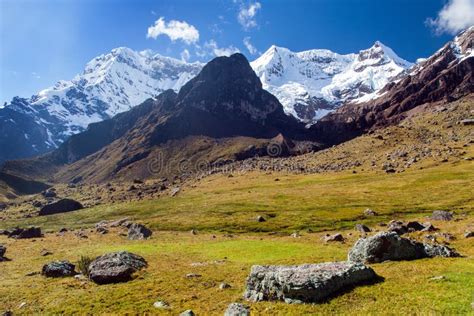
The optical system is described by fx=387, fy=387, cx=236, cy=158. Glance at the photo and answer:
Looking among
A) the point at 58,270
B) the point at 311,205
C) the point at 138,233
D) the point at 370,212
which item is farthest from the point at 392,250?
the point at 311,205

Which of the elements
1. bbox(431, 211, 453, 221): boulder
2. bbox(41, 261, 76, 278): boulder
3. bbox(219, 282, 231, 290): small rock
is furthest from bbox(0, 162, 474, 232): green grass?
bbox(219, 282, 231, 290): small rock

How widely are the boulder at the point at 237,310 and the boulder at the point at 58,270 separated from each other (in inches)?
1078

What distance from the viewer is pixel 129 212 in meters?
158

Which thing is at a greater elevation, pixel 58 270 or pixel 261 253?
pixel 58 270

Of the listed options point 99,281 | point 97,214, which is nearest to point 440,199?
point 99,281

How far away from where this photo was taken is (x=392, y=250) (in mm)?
40906

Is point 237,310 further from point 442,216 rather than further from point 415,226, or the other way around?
point 442,216

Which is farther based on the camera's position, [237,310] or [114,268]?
[114,268]

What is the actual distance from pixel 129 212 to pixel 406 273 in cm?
13643

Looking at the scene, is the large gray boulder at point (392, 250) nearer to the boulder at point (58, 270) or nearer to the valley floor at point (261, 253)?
the valley floor at point (261, 253)

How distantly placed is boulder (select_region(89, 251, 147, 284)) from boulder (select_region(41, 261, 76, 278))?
433 cm

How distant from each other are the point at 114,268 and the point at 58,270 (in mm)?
8887

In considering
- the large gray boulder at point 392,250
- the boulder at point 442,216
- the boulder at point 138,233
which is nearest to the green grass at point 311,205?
the boulder at point 442,216

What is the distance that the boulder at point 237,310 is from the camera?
98.8ft
